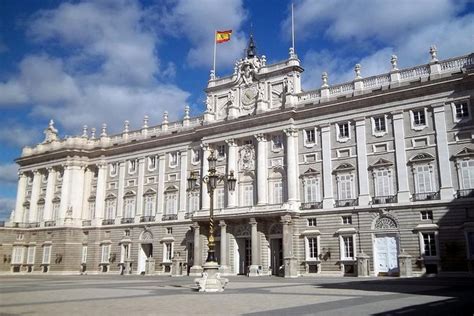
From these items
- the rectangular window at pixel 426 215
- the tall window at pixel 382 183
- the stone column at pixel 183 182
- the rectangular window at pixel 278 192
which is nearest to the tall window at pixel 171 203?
the stone column at pixel 183 182

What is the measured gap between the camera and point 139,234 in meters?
54.1

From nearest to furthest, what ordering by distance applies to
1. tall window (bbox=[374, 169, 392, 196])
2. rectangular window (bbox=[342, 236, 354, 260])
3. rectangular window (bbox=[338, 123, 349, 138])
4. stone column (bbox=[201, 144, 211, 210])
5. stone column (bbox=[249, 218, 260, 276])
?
tall window (bbox=[374, 169, 392, 196]) → rectangular window (bbox=[342, 236, 354, 260]) → stone column (bbox=[249, 218, 260, 276]) → rectangular window (bbox=[338, 123, 349, 138]) → stone column (bbox=[201, 144, 211, 210])

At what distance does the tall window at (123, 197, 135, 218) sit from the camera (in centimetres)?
5616

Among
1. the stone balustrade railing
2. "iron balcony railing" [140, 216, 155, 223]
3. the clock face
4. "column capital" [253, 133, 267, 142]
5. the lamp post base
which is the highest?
the clock face

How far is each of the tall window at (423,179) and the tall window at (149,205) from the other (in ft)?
95.2

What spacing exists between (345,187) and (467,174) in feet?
31.8

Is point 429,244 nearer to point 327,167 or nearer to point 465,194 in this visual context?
point 465,194

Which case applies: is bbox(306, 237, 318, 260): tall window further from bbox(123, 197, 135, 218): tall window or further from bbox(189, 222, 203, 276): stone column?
bbox(123, 197, 135, 218): tall window

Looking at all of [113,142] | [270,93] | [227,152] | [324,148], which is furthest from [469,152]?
[113,142]

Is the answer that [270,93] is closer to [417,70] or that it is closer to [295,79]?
[295,79]

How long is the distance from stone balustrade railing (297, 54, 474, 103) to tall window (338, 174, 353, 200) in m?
7.43

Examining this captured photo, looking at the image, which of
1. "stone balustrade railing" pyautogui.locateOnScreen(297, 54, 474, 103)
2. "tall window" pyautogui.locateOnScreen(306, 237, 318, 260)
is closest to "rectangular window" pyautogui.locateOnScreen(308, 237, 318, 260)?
"tall window" pyautogui.locateOnScreen(306, 237, 318, 260)

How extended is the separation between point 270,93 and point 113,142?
76.1ft

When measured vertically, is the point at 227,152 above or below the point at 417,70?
below
